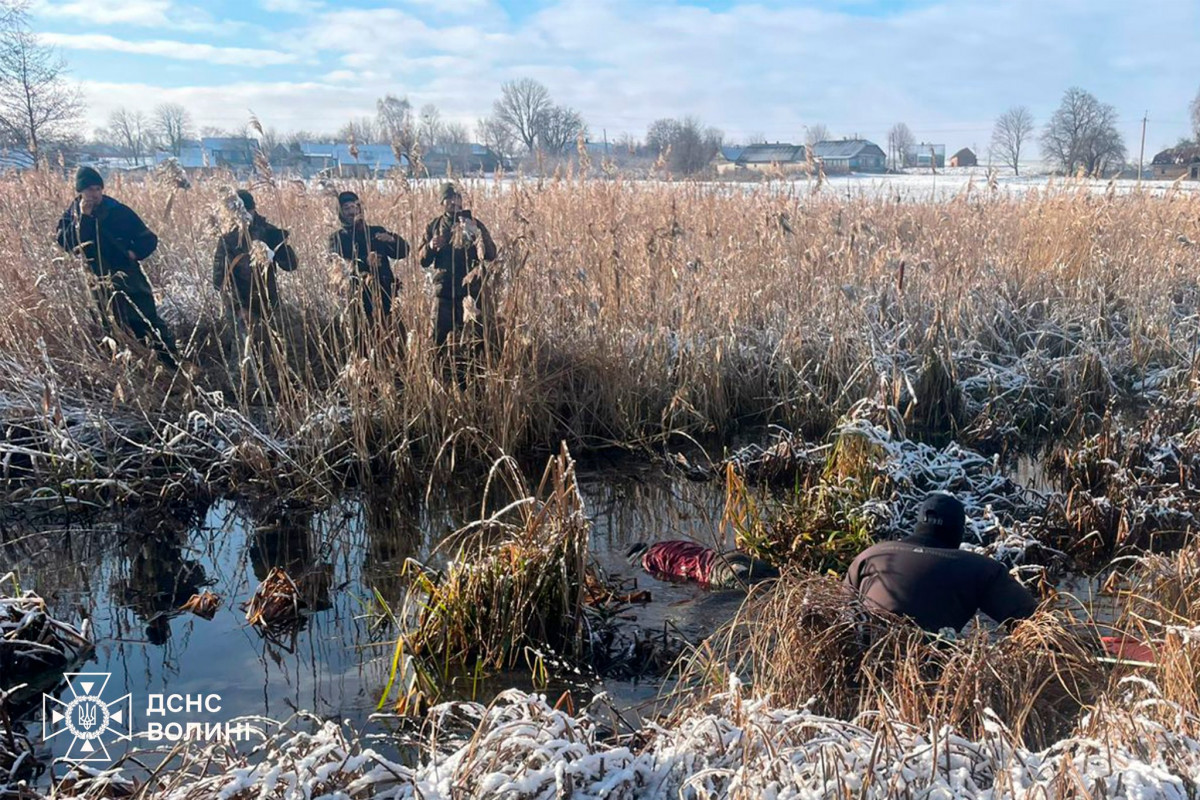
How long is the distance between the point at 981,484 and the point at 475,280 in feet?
11.3

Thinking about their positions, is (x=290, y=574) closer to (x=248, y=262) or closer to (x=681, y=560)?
(x=681, y=560)

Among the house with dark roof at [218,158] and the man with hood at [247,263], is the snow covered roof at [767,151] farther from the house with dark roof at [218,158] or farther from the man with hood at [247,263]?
the man with hood at [247,263]

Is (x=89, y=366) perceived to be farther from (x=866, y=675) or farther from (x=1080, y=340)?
(x=1080, y=340)

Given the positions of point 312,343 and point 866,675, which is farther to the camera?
point 312,343

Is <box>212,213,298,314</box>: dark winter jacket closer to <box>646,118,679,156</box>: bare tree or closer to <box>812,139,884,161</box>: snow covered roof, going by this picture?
<box>646,118,679,156</box>: bare tree

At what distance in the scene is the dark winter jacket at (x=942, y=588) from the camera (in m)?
3.23

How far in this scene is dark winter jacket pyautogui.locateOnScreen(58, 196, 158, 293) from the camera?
21.7ft

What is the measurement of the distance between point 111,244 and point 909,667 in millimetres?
6435

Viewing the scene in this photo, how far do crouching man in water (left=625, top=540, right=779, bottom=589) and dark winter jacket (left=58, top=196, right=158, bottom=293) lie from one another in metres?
4.54

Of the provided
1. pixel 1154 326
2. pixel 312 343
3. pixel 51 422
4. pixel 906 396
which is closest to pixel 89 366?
pixel 51 422

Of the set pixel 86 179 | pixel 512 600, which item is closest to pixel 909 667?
pixel 512 600

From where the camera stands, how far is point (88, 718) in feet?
11.1

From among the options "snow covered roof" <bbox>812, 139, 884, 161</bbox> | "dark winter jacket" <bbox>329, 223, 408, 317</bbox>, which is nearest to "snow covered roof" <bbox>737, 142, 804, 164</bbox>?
"snow covered roof" <bbox>812, 139, 884, 161</bbox>

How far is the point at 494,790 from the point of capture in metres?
2.26
